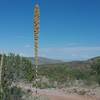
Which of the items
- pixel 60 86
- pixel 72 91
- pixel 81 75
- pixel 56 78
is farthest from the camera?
pixel 81 75

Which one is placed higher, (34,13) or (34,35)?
(34,13)

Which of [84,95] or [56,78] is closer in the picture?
[84,95]

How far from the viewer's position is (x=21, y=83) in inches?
765

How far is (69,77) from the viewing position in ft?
78.6

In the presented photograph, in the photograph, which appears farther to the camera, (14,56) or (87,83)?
(87,83)

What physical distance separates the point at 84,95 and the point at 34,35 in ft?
38.3

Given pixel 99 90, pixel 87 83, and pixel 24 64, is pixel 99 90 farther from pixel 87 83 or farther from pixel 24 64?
pixel 24 64

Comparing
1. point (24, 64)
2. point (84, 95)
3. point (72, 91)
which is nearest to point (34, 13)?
point (84, 95)

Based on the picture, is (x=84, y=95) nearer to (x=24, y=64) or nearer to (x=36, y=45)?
(x=24, y=64)

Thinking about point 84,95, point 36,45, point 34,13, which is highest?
point 34,13

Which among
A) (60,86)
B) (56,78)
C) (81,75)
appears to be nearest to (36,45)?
(60,86)

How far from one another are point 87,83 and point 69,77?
2505 mm

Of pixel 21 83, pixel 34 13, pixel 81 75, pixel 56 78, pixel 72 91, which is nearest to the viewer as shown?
pixel 34 13

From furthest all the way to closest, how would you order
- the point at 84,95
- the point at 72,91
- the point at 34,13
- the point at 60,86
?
the point at 60,86 → the point at 72,91 → the point at 84,95 → the point at 34,13
